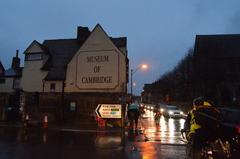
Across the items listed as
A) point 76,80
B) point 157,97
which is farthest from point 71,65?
point 157,97

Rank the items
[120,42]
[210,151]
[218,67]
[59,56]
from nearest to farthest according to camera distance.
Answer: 1. [210,151]
2. [120,42]
3. [59,56]
4. [218,67]

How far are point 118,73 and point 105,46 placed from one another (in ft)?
11.8

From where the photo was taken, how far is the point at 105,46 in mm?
34969

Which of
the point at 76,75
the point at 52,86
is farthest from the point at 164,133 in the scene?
the point at 52,86

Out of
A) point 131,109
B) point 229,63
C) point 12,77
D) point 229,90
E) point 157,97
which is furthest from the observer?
point 157,97

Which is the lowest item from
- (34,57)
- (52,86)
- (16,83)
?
(52,86)

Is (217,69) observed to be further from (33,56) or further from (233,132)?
(233,132)

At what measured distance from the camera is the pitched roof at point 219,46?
201 feet

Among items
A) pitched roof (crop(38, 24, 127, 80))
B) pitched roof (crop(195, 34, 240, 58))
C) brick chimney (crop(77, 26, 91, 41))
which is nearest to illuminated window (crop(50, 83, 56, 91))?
pitched roof (crop(38, 24, 127, 80))

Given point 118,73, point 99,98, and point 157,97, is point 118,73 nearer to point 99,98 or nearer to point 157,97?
point 99,98

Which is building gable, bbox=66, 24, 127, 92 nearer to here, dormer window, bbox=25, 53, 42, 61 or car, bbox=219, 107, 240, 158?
dormer window, bbox=25, 53, 42, 61

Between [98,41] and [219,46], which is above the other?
[219,46]

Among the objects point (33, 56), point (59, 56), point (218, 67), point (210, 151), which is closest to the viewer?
point (210, 151)

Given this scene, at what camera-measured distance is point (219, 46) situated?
62781 millimetres
